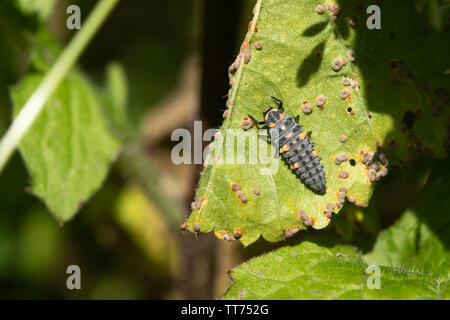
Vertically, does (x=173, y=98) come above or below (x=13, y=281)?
above

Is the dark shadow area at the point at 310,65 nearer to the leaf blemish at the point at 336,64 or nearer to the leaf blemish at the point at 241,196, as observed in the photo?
the leaf blemish at the point at 336,64

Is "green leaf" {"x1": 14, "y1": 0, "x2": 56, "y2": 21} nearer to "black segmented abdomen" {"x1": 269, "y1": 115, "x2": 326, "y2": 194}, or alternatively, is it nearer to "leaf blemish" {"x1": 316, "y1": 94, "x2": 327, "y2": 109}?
"black segmented abdomen" {"x1": 269, "y1": 115, "x2": 326, "y2": 194}

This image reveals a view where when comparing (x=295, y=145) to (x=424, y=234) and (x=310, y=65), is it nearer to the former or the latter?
(x=310, y=65)

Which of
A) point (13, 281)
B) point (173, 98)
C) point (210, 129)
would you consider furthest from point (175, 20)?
point (13, 281)

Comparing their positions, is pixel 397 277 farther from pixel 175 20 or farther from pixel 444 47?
pixel 175 20

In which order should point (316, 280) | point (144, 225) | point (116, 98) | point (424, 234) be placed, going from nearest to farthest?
point (316, 280) < point (424, 234) < point (116, 98) < point (144, 225)

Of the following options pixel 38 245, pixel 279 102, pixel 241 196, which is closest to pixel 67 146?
pixel 241 196
